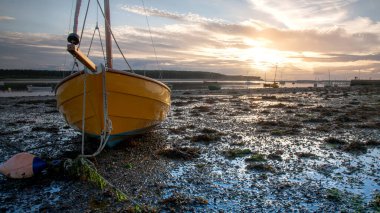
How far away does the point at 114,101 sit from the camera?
293 inches

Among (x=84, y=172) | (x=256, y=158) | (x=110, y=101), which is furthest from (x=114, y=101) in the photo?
(x=256, y=158)

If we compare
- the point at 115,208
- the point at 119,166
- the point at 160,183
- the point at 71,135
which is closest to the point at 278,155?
the point at 160,183

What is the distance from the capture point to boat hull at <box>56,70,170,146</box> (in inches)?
285

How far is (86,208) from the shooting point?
184 inches

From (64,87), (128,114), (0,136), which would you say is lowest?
(0,136)

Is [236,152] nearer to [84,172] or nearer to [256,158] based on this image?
[256,158]

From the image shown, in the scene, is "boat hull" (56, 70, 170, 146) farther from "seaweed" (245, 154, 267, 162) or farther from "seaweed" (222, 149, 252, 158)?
"seaweed" (245, 154, 267, 162)

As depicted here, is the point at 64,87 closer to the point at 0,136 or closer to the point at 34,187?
the point at 34,187

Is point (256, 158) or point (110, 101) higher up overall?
point (110, 101)

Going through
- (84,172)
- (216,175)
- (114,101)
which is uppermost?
(114,101)

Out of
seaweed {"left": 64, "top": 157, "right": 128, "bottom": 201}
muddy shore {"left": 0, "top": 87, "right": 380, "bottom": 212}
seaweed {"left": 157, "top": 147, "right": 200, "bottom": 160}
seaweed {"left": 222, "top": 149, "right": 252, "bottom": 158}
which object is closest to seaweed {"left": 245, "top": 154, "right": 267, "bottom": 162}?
muddy shore {"left": 0, "top": 87, "right": 380, "bottom": 212}

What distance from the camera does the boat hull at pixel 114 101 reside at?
23.7 feet

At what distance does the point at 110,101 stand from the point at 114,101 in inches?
4.3

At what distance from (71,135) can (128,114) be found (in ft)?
14.1
